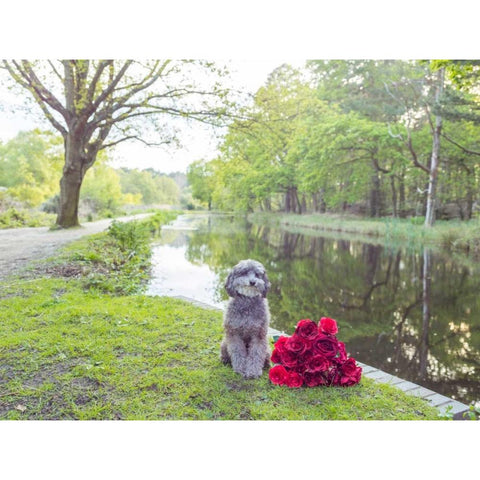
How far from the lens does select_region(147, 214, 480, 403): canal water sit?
141 inches

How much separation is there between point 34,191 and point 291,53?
32.3 feet

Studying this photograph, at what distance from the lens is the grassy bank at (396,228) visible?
9922 millimetres

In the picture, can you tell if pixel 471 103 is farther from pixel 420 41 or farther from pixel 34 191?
pixel 34 191

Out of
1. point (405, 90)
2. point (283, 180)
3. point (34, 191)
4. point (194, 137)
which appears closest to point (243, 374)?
point (194, 137)

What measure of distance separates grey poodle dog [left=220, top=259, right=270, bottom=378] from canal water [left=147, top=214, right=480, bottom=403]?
1.46 metres

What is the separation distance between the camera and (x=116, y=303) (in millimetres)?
4270

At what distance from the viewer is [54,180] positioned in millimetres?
10664

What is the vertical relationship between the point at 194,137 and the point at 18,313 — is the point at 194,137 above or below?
above

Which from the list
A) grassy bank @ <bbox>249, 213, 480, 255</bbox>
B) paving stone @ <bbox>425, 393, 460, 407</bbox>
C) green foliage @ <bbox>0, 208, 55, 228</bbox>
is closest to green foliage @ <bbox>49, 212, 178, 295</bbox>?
paving stone @ <bbox>425, 393, 460, 407</bbox>

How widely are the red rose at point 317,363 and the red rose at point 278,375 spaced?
17cm

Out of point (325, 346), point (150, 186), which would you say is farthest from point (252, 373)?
point (150, 186)

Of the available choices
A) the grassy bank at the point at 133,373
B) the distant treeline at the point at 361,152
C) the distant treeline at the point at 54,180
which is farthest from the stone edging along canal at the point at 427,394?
the distant treeline at the point at 54,180

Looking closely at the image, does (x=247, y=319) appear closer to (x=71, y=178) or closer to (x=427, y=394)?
(x=427, y=394)

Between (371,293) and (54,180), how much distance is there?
369 inches
